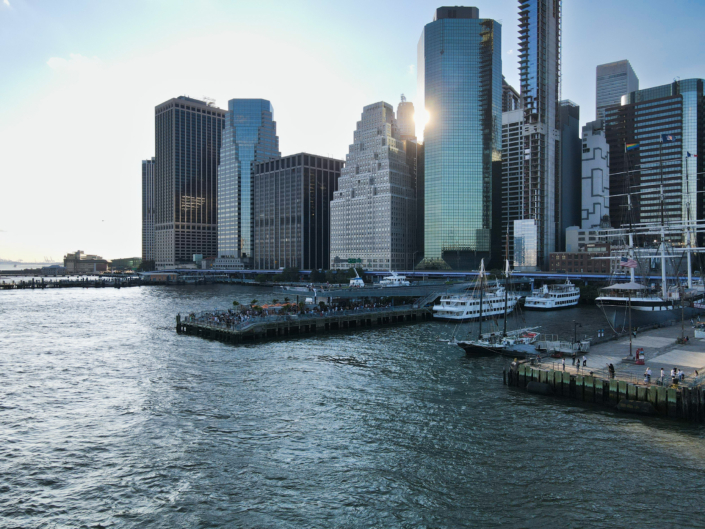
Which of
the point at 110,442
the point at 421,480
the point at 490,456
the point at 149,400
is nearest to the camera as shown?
the point at 421,480

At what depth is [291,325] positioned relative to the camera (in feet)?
281

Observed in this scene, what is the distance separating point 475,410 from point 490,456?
31.4 ft

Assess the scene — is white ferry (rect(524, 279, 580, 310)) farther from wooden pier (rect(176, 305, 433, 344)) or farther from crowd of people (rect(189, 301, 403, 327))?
crowd of people (rect(189, 301, 403, 327))

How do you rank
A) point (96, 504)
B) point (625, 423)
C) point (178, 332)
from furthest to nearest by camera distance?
point (178, 332) < point (625, 423) < point (96, 504)

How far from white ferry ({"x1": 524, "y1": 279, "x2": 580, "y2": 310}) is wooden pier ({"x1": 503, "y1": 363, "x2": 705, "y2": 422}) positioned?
280 feet

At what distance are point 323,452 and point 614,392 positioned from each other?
2680cm

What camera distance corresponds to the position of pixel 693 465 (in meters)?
31.1

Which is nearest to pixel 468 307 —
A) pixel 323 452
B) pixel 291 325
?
pixel 291 325

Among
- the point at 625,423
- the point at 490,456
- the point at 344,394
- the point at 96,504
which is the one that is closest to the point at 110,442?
the point at 96,504

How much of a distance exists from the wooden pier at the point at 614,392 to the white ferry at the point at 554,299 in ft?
280

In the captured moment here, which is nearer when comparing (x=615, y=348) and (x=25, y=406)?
(x=25, y=406)

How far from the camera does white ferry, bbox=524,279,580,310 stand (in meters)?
129

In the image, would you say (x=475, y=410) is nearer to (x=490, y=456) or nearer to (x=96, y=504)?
(x=490, y=456)

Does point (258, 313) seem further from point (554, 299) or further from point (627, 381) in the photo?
point (554, 299)
